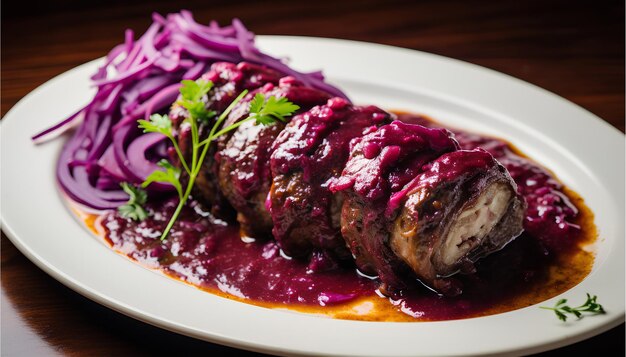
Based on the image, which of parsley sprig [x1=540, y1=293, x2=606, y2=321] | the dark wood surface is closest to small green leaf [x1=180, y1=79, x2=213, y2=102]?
the dark wood surface

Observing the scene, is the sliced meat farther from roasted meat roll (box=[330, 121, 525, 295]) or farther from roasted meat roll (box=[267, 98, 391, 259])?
roasted meat roll (box=[267, 98, 391, 259])

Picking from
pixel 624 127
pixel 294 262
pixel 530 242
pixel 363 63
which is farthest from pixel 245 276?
pixel 624 127

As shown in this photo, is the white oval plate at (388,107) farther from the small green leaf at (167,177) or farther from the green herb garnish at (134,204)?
the small green leaf at (167,177)

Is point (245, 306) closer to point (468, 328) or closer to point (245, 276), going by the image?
point (245, 276)

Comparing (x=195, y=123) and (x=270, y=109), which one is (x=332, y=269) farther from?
(x=195, y=123)

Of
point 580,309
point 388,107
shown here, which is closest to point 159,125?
point 388,107
